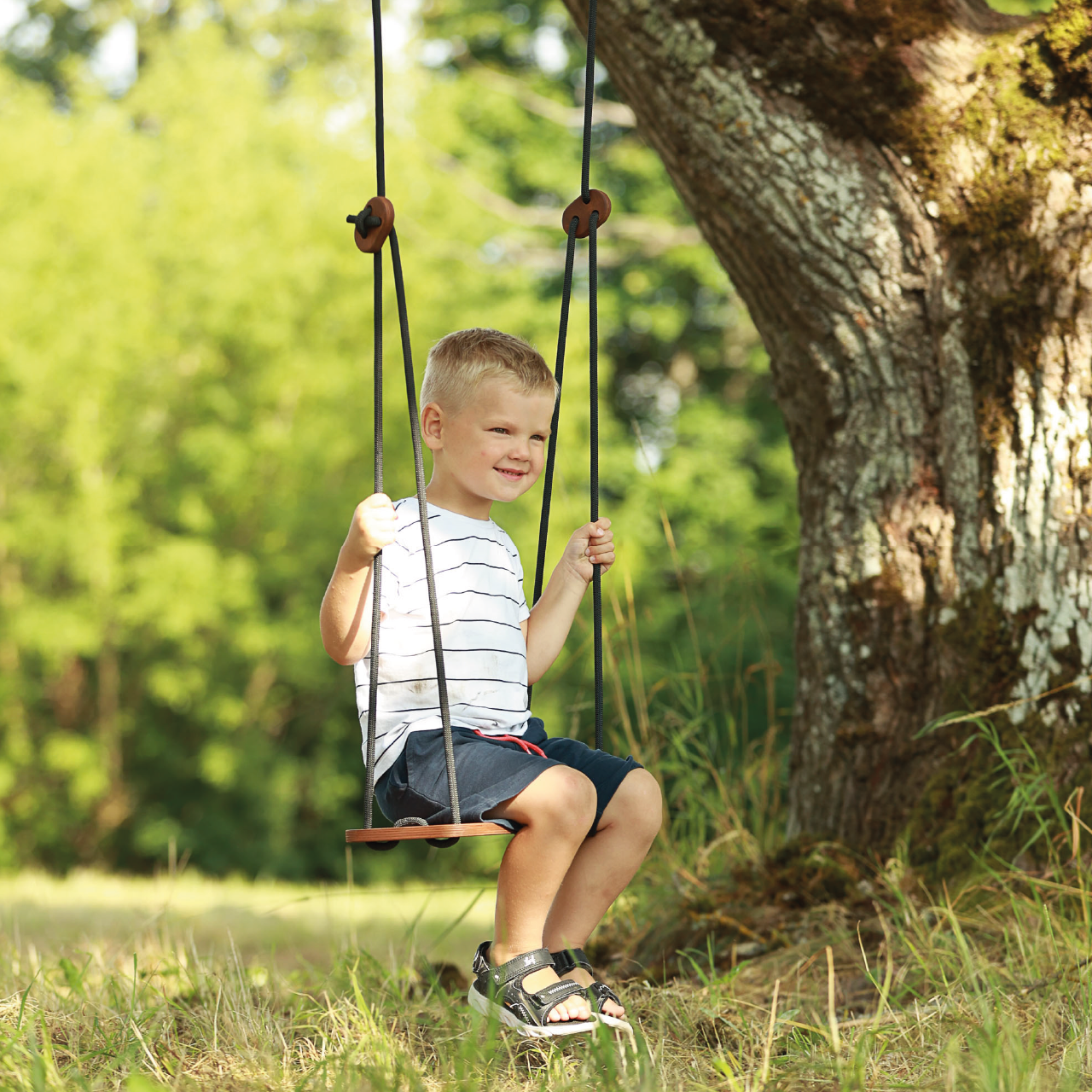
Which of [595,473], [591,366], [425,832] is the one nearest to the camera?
[425,832]

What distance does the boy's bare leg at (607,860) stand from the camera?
2.34 meters

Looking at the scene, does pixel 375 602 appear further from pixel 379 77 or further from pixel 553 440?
pixel 379 77

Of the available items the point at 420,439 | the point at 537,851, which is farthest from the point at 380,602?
the point at 537,851

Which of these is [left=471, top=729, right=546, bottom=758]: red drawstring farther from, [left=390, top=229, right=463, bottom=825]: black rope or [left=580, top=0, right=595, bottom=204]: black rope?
[left=580, top=0, right=595, bottom=204]: black rope

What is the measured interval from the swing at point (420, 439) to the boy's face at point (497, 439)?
0.15 ft

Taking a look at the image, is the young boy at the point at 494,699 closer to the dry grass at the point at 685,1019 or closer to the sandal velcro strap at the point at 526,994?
the sandal velcro strap at the point at 526,994

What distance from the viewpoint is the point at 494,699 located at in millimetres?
2369

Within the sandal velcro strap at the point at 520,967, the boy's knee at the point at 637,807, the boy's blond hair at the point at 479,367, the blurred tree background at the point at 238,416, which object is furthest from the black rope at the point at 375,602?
the blurred tree background at the point at 238,416

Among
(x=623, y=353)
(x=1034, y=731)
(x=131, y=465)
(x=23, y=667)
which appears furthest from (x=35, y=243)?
(x=1034, y=731)

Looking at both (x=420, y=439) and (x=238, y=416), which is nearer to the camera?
(x=420, y=439)

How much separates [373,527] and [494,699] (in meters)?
0.42

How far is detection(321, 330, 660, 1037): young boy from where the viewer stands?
2.18m

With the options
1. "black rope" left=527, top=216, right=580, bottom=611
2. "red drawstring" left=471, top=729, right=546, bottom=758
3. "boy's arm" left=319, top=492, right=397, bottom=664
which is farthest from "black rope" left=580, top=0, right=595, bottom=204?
"red drawstring" left=471, top=729, right=546, bottom=758

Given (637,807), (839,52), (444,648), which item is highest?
(839,52)
